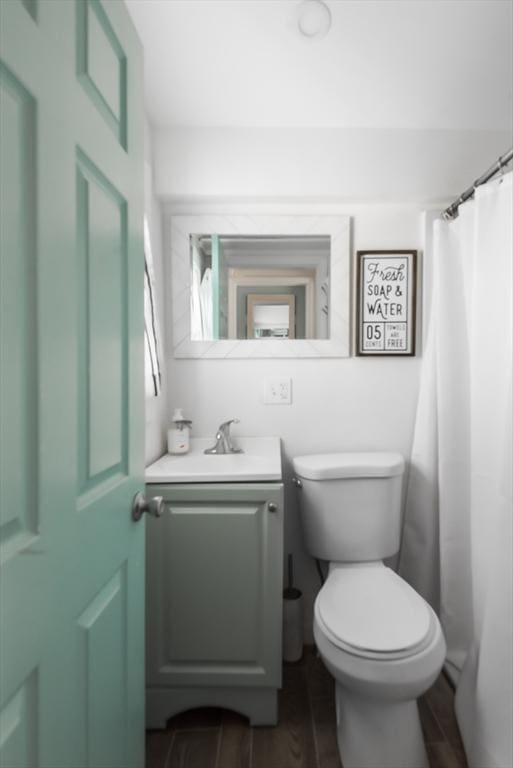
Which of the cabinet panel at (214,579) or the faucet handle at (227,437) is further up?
the faucet handle at (227,437)

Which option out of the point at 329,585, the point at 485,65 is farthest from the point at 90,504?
the point at 485,65

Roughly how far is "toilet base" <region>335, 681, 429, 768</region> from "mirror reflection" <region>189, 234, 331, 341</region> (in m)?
1.34

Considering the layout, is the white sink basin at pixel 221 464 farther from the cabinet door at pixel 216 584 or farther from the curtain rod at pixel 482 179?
the curtain rod at pixel 482 179

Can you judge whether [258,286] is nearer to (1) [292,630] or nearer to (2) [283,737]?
(1) [292,630]

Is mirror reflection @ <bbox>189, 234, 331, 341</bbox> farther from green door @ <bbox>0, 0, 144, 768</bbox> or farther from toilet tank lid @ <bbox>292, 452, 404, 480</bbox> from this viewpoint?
green door @ <bbox>0, 0, 144, 768</bbox>

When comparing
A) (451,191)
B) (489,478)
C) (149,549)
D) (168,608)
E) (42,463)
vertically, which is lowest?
(168,608)

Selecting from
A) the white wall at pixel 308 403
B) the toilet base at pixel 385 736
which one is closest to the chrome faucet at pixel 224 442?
the white wall at pixel 308 403

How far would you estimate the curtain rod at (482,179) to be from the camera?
1.29 meters

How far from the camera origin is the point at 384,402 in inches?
74.3

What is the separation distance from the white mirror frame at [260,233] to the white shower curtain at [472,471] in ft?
1.26

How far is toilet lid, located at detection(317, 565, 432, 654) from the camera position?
1138mm

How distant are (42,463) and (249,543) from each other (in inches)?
36.8

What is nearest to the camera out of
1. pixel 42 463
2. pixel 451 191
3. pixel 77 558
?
pixel 42 463

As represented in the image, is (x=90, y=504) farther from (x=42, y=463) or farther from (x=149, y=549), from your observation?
(x=149, y=549)
